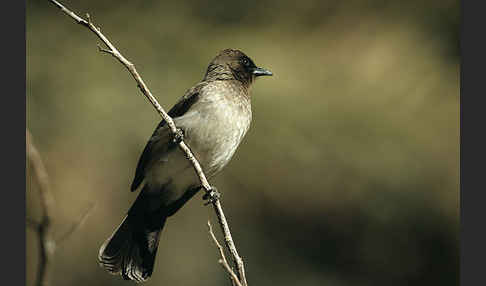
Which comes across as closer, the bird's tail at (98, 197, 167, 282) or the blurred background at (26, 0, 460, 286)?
the bird's tail at (98, 197, 167, 282)

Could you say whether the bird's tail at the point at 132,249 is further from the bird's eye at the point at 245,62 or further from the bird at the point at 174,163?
the bird's eye at the point at 245,62

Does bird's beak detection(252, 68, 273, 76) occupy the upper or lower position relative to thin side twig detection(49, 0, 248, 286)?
upper

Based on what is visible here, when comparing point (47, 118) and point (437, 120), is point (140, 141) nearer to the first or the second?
point (47, 118)

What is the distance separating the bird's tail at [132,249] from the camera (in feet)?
11.1

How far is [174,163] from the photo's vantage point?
11.2ft

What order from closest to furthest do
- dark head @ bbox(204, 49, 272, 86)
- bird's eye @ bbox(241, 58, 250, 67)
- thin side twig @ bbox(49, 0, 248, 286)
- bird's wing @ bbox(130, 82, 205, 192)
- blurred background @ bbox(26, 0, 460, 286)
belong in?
thin side twig @ bbox(49, 0, 248, 286), bird's wing @ bbox(130, 82, 205, 192), dark head @ bbox(204, 49, 272, 86), bird's eye @ bbox(241, 58, 250, 67), blurred background @ bbox(26, 0, 460, 286)

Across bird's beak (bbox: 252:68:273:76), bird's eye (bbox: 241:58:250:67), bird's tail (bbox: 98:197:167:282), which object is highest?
bird's eye (bbox: 241:58:250:67)

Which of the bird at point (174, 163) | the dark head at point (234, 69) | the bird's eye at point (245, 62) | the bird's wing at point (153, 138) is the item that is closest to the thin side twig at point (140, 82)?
the bird at point (174, 163)

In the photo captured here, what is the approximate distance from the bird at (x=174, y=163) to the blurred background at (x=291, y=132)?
1828 mm

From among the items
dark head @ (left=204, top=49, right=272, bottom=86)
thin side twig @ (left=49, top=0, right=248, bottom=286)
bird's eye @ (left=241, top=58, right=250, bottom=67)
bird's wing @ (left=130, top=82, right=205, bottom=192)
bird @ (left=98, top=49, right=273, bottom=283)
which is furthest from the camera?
bird's eye @ (left=241, top=58, right=250, bottom=67)

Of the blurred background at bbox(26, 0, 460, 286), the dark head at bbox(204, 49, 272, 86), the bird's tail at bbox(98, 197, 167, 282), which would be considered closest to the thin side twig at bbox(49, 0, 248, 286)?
the bird's tail at bbox(98, 197, 167, 282)

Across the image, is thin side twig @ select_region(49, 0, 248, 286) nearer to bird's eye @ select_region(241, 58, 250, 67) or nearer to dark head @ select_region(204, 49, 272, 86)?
dark head @ select_region(204, 49, 272, 86)

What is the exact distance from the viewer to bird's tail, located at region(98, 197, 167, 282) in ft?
11.1

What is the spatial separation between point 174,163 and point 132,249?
0.53 metres
